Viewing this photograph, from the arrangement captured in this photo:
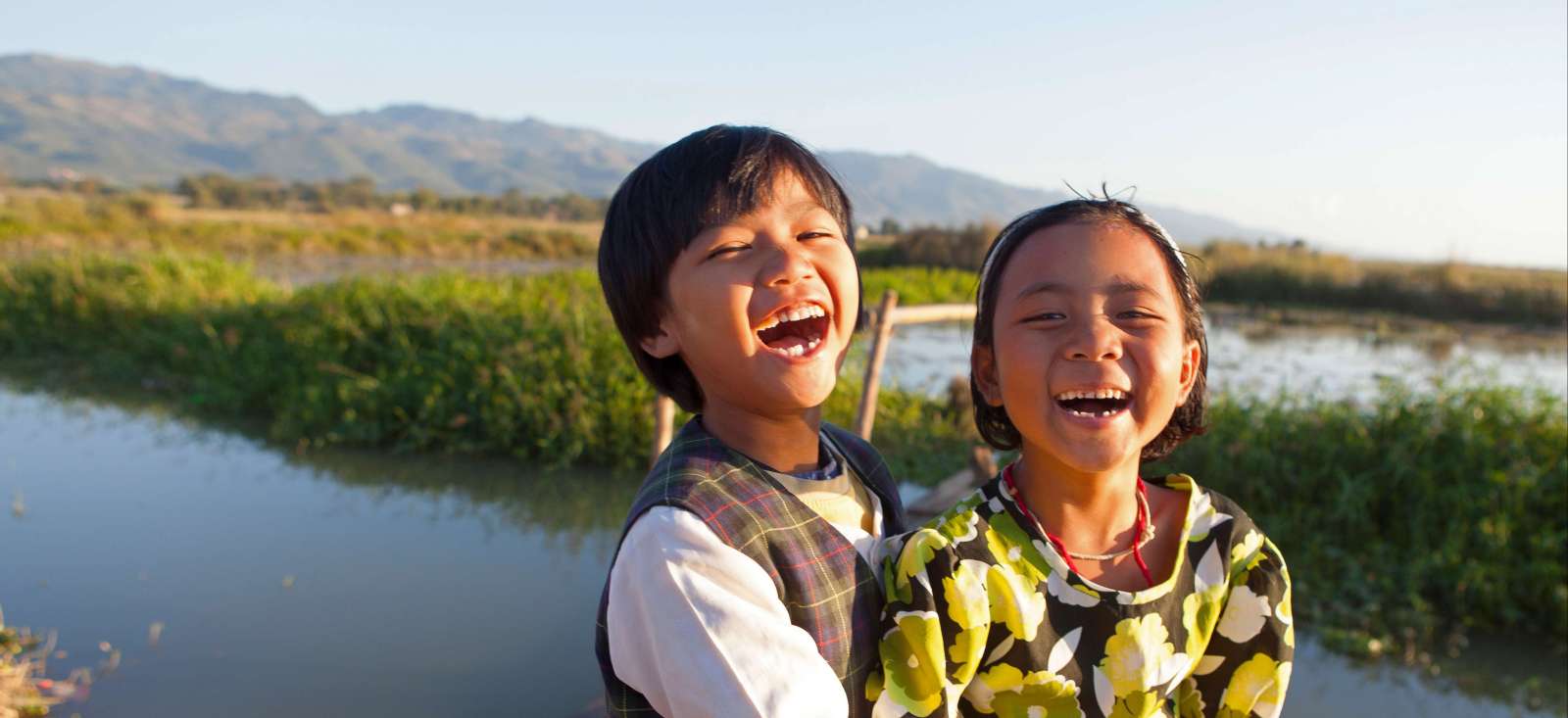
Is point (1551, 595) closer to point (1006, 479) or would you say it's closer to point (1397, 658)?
point (1397, 658)

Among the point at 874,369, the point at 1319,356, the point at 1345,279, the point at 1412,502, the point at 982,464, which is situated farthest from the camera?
the point at 1345,279

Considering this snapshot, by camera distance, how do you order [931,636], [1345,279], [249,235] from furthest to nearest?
[249,235], [1345,279], [931,636]

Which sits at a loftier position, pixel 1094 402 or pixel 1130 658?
pixel 1094 402

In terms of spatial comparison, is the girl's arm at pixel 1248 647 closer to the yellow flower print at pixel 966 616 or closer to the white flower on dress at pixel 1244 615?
the white flower on dress at pixel 1244 615

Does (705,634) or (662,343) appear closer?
(705,634)

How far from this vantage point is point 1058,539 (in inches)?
47.8

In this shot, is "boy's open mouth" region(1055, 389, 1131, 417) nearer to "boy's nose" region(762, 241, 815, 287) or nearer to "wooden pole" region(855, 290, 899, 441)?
"boy's nose" region(762, 241, 815, 287)

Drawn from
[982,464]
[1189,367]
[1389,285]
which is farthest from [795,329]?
[1389,285]

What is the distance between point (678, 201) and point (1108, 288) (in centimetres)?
51

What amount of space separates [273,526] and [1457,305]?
14.7 meters

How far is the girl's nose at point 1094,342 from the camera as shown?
1.13 m

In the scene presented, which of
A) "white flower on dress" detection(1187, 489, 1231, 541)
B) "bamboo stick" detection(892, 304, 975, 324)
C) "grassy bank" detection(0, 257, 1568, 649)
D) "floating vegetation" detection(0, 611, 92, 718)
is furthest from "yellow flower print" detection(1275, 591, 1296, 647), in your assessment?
"bamboo stick" detection(892, 304, 975, 324)

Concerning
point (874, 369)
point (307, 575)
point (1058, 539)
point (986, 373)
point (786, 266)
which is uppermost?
point (786, 266)

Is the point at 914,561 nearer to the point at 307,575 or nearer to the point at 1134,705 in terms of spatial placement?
the point at 1134,705
